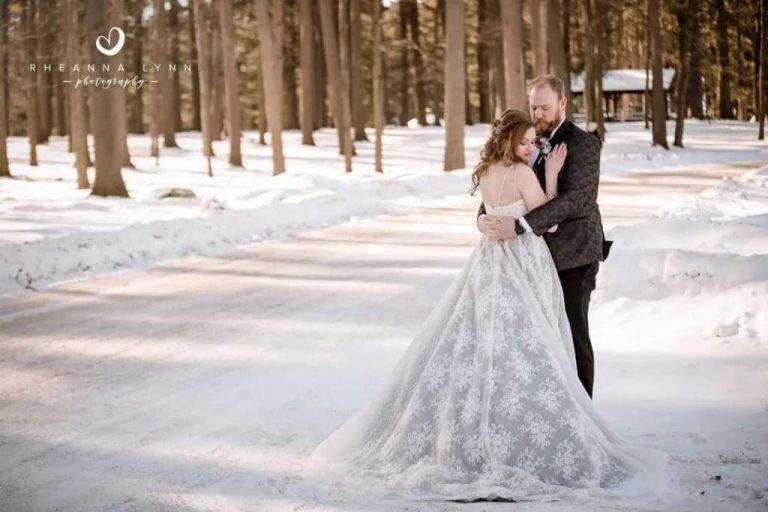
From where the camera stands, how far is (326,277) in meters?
12.5

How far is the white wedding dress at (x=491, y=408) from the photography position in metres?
4.99

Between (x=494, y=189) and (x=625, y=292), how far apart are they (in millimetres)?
4596

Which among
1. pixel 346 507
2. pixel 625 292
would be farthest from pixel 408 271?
pixel 346 507

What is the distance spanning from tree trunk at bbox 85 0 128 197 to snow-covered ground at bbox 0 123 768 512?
4.10m

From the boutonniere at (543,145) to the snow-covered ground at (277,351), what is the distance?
73.9 inches

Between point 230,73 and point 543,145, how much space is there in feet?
96.0

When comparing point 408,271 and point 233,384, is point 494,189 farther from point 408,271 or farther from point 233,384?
point 408,271

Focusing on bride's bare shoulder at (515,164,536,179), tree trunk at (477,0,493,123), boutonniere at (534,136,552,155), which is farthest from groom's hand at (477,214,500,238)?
tree trunk at (477,0,493,123)

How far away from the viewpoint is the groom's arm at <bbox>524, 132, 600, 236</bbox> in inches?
217

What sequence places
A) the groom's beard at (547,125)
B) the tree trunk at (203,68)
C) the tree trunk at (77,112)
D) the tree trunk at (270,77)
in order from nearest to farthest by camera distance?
the groom's beard at (547,125) → the tree trunk at (77,112) → the tree trunk at (270,77) → the tree trunk at (203,68)

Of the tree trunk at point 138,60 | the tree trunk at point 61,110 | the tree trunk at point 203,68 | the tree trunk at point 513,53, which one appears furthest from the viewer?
the tree trunk at point 61,110

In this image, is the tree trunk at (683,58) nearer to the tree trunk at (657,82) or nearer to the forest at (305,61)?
the forest at (305,61)

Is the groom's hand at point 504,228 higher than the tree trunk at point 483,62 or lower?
lower

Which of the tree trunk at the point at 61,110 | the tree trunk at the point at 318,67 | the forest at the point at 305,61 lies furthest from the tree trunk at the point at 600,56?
the tree trunk at the point at 61,110
